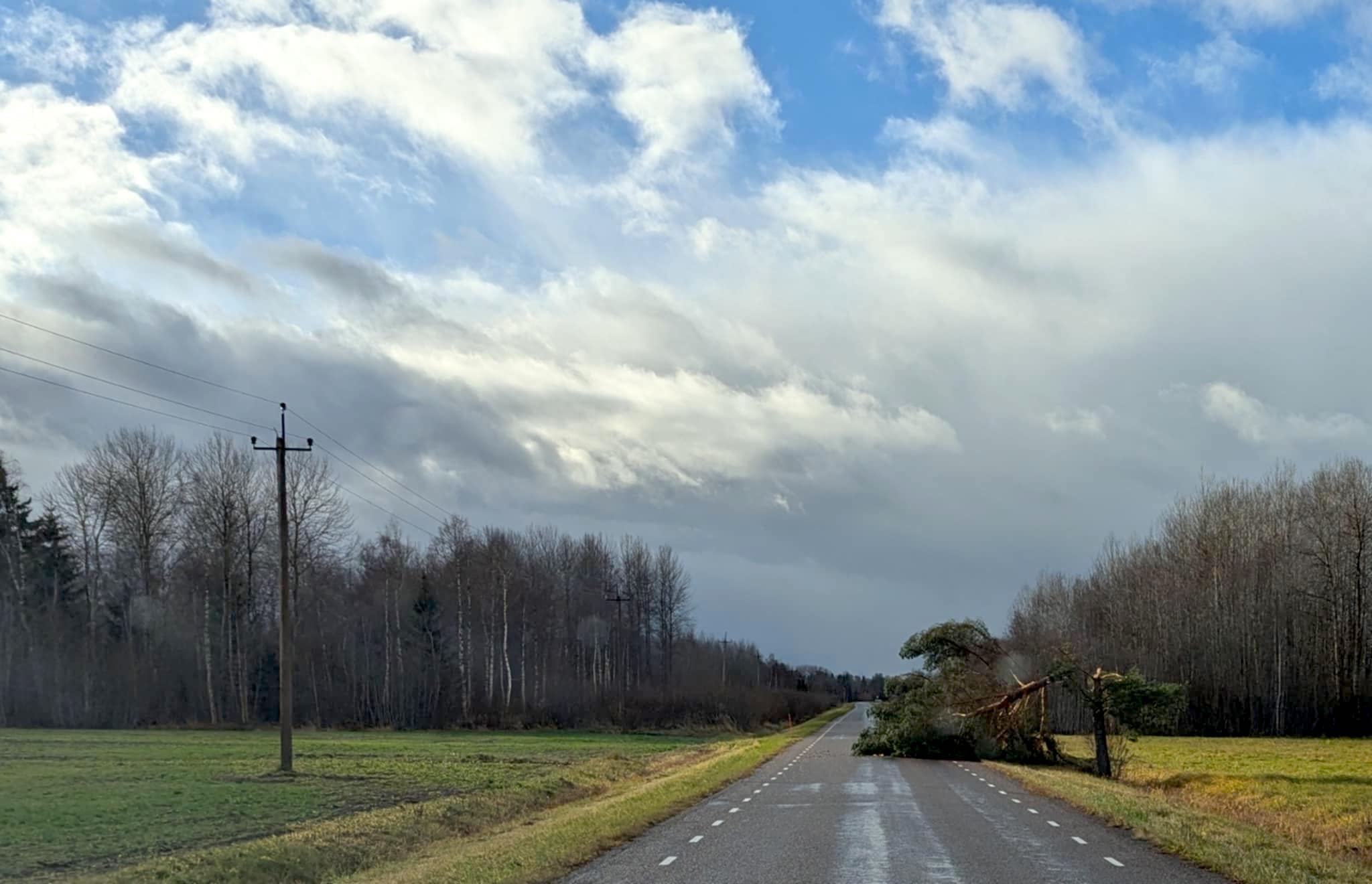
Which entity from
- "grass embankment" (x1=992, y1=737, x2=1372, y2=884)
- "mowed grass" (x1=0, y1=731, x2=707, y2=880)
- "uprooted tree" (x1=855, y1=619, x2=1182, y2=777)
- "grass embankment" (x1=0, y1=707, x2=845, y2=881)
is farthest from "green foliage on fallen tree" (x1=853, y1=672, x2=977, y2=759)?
"mowed grass" (x1=0, y1=731, x2=707, y2=880)

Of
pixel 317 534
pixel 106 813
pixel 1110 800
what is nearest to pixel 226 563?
pixel 317 534

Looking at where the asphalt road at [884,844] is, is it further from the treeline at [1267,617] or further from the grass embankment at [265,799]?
the treeline at [1267,617]

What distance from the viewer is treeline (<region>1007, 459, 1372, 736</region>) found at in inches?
3206

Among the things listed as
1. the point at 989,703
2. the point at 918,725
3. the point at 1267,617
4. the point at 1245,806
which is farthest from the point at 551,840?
the point at 1267,617

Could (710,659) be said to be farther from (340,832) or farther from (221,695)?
(340,832)

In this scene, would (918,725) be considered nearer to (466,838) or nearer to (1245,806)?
(1245,806)

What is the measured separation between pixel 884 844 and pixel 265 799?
62.4ft

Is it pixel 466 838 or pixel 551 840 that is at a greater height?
pixel 551 840

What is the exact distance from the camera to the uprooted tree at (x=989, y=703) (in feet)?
111

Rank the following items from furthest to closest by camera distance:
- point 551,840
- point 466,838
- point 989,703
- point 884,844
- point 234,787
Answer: point 989,703, point 234,787, point 466,838, point 551,840, point 884,844

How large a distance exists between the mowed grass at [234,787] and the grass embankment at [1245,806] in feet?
40.9

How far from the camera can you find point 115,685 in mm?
84875

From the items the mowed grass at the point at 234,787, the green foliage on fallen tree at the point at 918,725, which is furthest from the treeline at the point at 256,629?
the green foliage on fallen tree at the point at 918,725

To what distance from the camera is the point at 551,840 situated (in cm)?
1764
